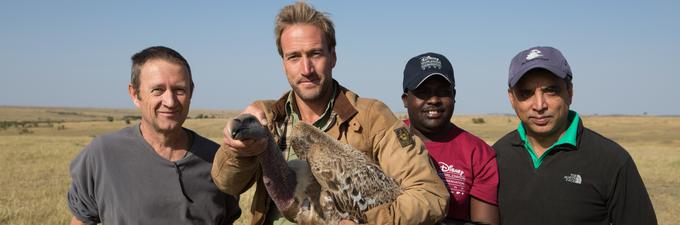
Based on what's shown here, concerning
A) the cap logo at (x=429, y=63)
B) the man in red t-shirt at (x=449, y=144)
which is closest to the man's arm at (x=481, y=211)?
the man in red t-shirt at (x=449, y=144)

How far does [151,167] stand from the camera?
166 inches

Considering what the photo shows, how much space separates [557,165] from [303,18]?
227cm

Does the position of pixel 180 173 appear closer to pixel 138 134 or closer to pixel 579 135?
pixel 138 134

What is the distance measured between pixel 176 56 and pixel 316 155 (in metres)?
1.38

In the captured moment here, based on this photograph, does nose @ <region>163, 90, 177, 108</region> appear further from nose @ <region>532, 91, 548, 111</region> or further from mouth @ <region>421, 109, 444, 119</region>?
nose @ <region>532, 91, 548, 111</region>

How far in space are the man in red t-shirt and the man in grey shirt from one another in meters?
1.79

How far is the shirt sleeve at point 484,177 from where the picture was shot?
13.9 ft

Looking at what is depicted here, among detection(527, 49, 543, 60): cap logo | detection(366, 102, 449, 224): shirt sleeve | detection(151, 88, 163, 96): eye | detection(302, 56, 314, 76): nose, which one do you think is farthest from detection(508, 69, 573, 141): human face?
detection(151, 88, 163, 96): eye

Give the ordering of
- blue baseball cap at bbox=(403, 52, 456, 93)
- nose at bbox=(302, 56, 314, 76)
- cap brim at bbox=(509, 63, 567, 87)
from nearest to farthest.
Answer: nose at bbox=(302, 56, 314, 76) → cap brim at bbox=(509, 63, 567, 87) → blue baseball cap at bbox=(403, 52, 456, 93)


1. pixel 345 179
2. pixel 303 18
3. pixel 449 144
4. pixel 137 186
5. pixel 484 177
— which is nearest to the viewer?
pixel 345 179

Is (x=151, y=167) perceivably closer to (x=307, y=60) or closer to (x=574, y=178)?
(x=307, y=60)

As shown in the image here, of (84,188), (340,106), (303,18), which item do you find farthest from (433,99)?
(84,188)

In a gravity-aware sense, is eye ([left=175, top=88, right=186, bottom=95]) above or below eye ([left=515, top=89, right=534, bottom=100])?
above

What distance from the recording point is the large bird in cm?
371
